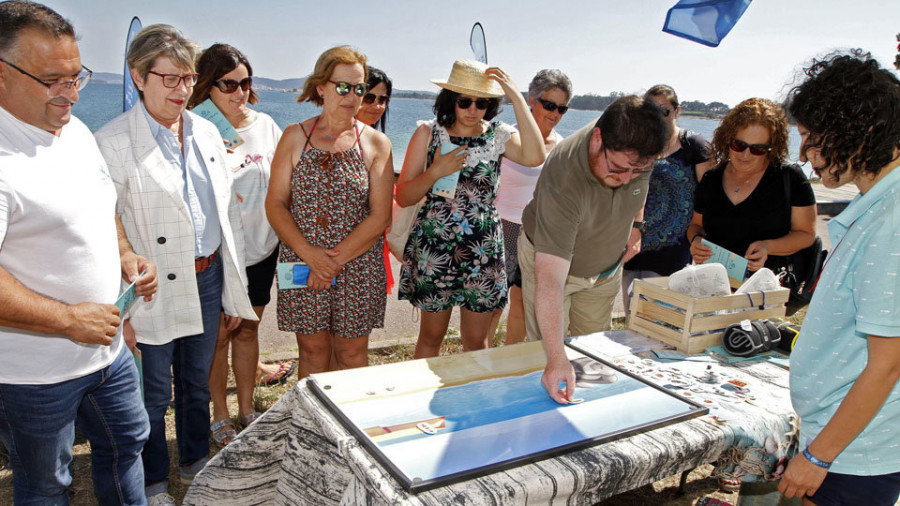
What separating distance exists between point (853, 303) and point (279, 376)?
2831 mm

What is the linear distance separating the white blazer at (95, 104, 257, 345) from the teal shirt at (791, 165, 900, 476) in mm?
1904

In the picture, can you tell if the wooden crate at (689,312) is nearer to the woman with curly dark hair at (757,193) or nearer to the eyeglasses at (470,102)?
the woman with curly dark hair at (757,193)

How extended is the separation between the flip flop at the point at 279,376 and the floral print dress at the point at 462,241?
3.71 feet

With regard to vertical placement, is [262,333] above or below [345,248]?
below

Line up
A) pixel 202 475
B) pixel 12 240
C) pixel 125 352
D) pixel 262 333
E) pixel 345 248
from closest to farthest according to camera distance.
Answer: pixel 12 240, pixel 202 475, pixel 125 352, pixel 345 248, pixel 262 333

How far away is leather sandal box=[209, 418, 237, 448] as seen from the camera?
2.72m

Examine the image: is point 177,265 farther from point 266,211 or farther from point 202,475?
point 202,475

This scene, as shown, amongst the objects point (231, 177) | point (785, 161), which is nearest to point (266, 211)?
point (231, 177)

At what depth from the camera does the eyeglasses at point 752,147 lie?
2.47 meters

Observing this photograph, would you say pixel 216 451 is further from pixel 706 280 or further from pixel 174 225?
pixel 706 280

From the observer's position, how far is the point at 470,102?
2.63 metres

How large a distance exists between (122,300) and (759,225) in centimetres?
Result: 250

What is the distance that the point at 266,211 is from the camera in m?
2.52

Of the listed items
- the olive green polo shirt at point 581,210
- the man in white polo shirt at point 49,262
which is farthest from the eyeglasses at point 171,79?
the olive green polo shirt at point 581,210
